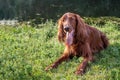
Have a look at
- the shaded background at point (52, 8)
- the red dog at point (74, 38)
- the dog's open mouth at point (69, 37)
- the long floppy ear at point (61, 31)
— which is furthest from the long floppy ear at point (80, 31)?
the shaded background at point (52, 8)

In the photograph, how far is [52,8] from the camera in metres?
21.4

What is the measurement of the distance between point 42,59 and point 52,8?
43.0 feet

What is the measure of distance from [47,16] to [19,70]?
38.9ft

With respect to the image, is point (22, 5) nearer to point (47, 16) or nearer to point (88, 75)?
point (47, 16)

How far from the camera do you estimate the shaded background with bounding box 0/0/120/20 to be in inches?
734

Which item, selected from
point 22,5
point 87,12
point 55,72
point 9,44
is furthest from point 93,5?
point 55,72

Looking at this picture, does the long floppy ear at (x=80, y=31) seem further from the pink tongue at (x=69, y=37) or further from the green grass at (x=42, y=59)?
the green grass at (x=42, y=59)

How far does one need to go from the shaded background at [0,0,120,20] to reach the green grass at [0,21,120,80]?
A: 22.8ft

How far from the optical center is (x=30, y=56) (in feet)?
29.0

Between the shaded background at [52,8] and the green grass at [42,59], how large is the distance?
694cm

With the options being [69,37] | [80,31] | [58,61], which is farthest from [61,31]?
[58,61]

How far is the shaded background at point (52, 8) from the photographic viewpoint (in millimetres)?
18641

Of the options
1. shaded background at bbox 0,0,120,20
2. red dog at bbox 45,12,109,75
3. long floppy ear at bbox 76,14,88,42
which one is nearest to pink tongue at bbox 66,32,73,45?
red dog at bbox 45,12,109,75

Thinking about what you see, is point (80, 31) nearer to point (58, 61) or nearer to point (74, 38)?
point (74, 38)
